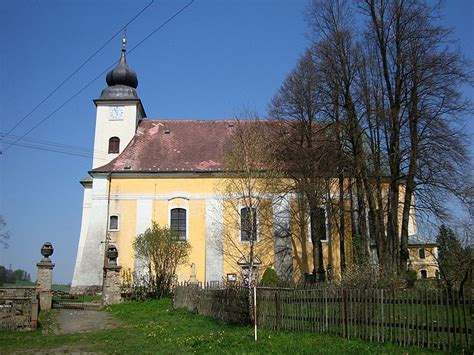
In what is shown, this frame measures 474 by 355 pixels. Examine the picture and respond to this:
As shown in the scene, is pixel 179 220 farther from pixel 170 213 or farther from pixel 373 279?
pixel 373 279

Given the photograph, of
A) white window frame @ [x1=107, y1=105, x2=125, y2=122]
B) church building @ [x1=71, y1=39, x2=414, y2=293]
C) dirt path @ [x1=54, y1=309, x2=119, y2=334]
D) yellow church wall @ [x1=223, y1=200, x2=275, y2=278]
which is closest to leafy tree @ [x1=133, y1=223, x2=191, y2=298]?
church building @ [x1=71, y1=39, x2=414, y2=293]

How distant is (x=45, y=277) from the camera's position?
885 inches

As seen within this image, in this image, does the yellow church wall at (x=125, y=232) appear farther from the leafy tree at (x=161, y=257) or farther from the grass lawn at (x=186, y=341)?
the grass lawn at (x=186, y=341)

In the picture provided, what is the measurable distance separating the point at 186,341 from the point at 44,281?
12.7 meters

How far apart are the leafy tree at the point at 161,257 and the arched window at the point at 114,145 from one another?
11633 millimetres

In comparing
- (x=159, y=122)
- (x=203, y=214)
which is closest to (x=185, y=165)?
(x=203, y=214)

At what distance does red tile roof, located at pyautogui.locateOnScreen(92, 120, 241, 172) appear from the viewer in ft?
113

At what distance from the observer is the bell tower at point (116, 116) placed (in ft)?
120

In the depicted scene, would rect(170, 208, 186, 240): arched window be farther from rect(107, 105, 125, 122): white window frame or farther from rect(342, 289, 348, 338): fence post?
rect(342, 289, 348, 338): fence post

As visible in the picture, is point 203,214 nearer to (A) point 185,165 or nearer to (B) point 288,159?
(A) point 185,165

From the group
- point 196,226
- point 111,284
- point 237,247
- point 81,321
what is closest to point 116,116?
point 196,226

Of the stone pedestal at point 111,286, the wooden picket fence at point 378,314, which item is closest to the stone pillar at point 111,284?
the stone pedestal at point 111,286

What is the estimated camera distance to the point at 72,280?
32750 mm

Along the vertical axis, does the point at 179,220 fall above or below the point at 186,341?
above
